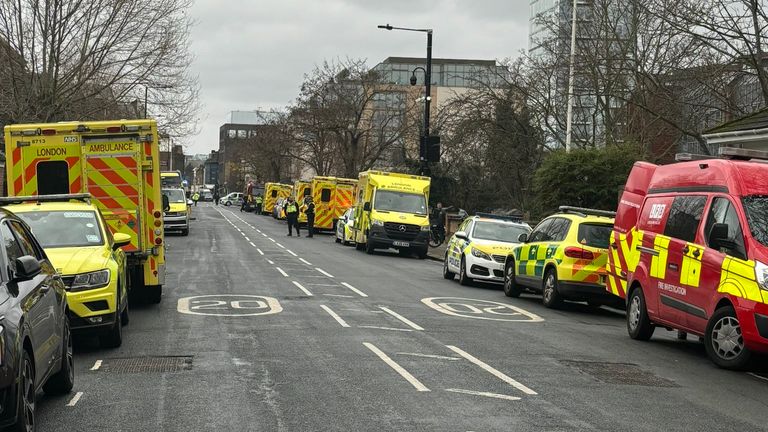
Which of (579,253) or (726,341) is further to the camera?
(579,253)

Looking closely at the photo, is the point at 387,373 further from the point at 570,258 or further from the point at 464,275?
the point at 464,275

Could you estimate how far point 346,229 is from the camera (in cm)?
3859

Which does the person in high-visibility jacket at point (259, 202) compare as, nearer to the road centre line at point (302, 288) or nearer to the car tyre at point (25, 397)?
the road centre line at point (302, 288)

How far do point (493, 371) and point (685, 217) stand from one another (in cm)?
379

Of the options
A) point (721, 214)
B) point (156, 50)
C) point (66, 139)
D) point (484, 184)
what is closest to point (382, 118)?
point (484, 184)

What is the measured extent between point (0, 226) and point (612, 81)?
2782 centimetres

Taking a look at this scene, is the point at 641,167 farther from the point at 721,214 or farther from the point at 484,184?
the point at 484,184

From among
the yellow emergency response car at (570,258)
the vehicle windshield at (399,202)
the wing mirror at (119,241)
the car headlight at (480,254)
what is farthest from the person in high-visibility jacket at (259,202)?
the wing mirror at (119,241)

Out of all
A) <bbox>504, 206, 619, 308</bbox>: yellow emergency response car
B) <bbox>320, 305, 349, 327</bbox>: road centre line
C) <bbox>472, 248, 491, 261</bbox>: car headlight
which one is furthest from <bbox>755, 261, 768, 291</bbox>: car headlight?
<bbox>472, 248, 491, 261</bbox>: car headlight

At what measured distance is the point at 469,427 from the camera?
6961mm

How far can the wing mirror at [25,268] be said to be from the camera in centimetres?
646

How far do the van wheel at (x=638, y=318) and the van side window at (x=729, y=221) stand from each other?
1.88 metres

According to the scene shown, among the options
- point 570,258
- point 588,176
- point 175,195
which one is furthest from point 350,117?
point 570,258

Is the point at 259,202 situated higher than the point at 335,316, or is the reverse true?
the point at 335,316
